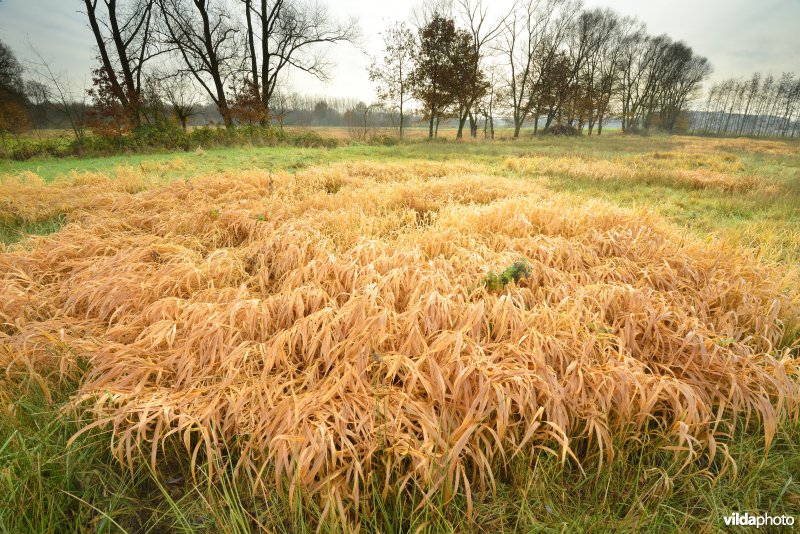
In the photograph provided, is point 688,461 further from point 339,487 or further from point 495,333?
point 339,487

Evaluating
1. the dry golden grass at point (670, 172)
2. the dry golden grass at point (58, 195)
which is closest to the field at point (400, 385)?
the dry golden grass at point (58, 195)

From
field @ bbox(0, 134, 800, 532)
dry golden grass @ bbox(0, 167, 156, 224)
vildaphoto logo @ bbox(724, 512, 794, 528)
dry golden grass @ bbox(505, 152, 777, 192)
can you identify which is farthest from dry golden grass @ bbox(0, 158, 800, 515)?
dry golden grass @ bbox(505, 152, 777, 192)

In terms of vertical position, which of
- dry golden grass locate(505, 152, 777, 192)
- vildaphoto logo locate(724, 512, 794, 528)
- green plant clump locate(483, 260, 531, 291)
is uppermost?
dry golden grass locate(505, 152, 777, 192)

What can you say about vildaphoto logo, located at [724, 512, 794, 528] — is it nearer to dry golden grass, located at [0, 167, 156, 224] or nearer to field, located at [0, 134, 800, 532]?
field, located at [0, 134, 800, 532]

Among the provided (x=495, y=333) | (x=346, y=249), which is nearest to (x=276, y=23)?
(x=346, y=249)

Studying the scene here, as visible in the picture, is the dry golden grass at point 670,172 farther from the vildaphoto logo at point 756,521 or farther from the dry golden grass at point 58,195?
the dry golden grass at point 58,195

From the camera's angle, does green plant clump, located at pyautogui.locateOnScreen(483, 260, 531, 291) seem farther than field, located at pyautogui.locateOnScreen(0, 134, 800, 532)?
Yes

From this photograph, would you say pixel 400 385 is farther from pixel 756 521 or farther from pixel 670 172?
pixel 670 172

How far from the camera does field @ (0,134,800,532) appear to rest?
1349 millimetres

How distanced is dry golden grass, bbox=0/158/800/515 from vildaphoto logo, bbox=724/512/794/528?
0.68ft

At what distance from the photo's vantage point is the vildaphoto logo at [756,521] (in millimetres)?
1280

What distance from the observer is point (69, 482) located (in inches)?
54.1

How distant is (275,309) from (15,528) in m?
1.46

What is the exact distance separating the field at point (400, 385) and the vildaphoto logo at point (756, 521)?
49mm
